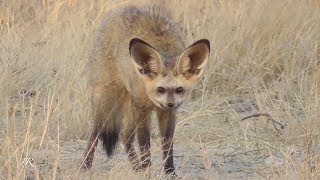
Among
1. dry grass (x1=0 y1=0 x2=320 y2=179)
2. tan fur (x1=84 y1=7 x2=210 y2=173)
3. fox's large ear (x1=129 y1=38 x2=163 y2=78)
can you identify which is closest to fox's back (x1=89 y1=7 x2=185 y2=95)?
tan fur (x1=84 y1=7 x2=210 y2=173)

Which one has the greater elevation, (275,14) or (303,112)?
(275,14)

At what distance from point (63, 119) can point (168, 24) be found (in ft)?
5.46

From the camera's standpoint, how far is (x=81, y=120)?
8047mm

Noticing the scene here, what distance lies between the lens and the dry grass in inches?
274

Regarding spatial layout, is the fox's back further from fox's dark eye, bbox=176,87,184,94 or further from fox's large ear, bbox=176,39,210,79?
fox's dark eye, bbox=176,87,184,94

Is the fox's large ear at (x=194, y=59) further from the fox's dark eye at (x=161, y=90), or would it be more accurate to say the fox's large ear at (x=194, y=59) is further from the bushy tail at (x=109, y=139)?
the bushy tail at (x=109, y=139)

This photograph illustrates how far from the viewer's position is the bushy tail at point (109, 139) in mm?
7129

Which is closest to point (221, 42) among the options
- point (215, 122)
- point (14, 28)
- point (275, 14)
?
point (275, 14)

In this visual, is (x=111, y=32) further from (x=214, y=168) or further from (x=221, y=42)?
(x=221, y=42)

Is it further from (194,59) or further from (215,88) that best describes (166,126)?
(215,88)

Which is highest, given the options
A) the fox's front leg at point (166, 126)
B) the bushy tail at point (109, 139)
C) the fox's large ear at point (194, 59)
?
the fox's large ear at point (194, 59)

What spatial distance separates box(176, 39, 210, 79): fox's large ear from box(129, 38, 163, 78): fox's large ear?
157 millimetres

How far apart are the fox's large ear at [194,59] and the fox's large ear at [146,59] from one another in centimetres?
16

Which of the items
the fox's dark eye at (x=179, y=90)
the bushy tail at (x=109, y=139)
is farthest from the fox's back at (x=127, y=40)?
the bushy tail at (x=109, y=139)
